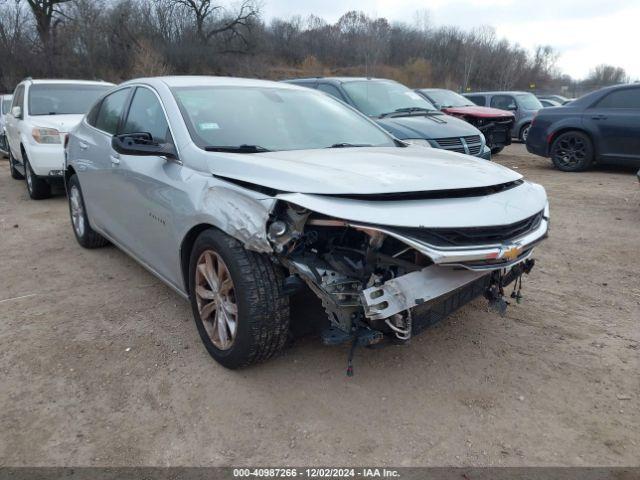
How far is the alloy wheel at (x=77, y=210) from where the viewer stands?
4.96m

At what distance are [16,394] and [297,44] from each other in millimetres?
60845

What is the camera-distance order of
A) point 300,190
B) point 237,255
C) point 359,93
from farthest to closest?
1. point 359,93
2. point 237,255
3. point 300,190

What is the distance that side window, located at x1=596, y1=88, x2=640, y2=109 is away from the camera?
8.68 metres

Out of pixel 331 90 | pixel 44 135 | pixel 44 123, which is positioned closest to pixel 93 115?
pixel 44 135

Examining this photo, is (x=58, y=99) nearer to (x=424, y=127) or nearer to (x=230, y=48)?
(x=424, y=127)

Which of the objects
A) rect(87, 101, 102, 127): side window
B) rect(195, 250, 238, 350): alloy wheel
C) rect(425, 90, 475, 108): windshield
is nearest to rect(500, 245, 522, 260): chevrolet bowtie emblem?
rect(195, 250, 238, 350): alloy wheel

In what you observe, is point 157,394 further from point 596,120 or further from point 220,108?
point 596,120

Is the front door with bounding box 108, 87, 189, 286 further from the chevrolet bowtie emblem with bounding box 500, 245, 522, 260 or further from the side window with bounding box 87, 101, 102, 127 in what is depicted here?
the chevrolet bowtie emblem with bounding box 500, 245, 522, 260

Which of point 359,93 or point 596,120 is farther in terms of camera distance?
point 596,120

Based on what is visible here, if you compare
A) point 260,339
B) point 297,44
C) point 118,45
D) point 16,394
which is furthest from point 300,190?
point 297,44

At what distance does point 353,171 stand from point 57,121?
6.59m

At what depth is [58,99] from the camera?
8070 millimetres

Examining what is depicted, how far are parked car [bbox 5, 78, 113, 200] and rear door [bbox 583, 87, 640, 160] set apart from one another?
28.2 feet

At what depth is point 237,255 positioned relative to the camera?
8.40 feet
